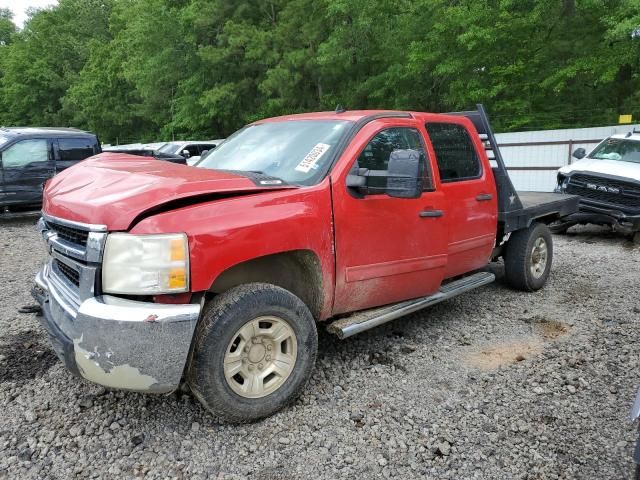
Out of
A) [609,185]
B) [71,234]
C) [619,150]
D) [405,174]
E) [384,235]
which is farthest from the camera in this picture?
[619,150]

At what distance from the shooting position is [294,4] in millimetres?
21344

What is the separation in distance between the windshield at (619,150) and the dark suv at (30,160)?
34.9 feet

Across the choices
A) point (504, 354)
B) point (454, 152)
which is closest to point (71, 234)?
point (454, 152)

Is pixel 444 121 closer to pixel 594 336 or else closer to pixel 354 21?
pixel 594 336

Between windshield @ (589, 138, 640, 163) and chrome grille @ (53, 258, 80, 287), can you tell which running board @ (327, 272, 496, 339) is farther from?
windshield @ (589, 138, 640, 163)

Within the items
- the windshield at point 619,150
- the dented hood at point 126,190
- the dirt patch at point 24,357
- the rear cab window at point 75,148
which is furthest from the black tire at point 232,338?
the rear cab window at point 75,148

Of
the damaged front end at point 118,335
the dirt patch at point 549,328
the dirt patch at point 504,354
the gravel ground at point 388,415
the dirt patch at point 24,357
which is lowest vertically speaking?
the dirt patch at point 549,328

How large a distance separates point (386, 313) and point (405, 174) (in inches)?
44.2

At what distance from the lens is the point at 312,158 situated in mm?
3574

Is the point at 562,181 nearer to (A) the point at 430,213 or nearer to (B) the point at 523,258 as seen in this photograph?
(B) the point at 523,258

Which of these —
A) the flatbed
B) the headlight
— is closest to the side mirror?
the headlight

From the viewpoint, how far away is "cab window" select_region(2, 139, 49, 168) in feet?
33.0

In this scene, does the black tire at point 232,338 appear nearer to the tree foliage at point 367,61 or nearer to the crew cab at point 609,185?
the crew cab at point 609,185

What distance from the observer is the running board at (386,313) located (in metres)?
3.51
